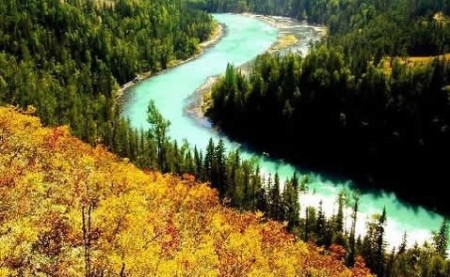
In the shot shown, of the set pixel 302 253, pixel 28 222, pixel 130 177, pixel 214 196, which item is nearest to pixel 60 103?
pixel 214 196

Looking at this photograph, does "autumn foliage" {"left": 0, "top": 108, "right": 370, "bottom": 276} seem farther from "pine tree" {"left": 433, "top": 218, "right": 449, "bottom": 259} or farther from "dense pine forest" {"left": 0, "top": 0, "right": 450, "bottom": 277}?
Answer: "pine tree" {"left": 433, "top": 218, "right": 449, "bottom": 259}

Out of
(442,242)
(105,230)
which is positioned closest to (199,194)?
(105,230)

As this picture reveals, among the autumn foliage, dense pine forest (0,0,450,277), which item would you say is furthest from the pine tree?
the autumn foliage

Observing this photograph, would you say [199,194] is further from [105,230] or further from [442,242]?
[442,242]

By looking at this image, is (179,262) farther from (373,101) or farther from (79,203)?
(373,101)

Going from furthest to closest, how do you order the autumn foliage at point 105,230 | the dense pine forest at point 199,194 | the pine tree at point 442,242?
the pine tree at point 442,242 → the dense pine forest at point 199,194 → the autumn foliage at point 105,230

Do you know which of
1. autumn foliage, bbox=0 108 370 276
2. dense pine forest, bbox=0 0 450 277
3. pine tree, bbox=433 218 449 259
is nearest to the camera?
autumn foliage, bbox=0 108 370 276

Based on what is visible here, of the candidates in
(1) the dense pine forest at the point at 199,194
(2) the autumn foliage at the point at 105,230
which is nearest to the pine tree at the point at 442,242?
(1) the dense pine forest at the point at 199,194

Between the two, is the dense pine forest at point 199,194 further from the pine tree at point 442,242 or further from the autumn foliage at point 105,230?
the pine tree at point 442,242
